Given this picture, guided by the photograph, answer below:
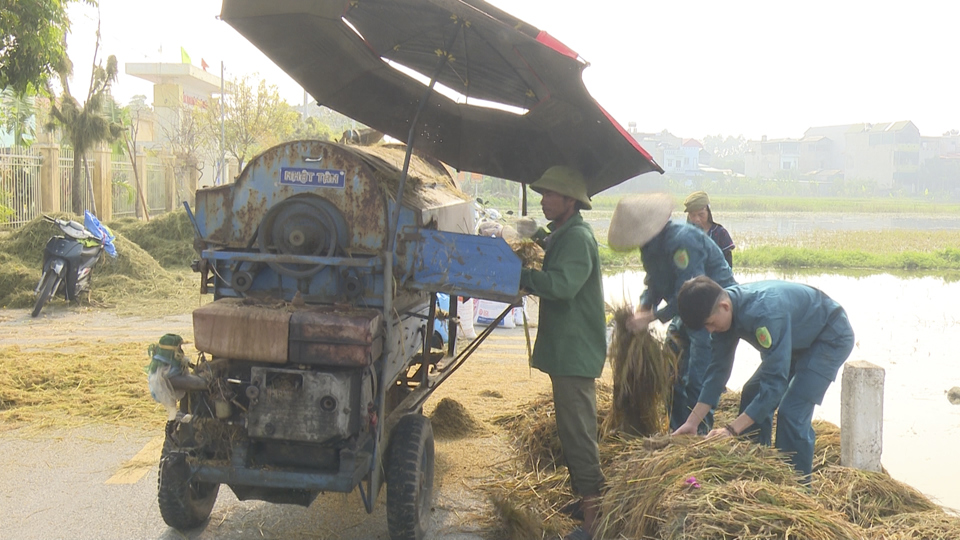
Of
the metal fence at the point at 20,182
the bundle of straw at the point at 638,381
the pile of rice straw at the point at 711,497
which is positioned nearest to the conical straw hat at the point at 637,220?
the bundle of straw at the point at 638,381

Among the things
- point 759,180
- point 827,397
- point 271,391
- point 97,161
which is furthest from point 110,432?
point 759,180

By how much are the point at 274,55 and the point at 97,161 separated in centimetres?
2119

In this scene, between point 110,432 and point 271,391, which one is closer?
point 271,391

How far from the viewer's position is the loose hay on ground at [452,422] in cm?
601

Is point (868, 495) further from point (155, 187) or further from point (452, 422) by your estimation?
point (155, 187)

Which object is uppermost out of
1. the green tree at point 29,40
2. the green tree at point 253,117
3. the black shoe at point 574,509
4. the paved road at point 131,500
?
the green tree at point 253,117

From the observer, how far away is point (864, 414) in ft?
16.0

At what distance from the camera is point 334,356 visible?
144 inches

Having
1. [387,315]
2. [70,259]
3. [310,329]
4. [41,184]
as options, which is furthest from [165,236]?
[310,329]

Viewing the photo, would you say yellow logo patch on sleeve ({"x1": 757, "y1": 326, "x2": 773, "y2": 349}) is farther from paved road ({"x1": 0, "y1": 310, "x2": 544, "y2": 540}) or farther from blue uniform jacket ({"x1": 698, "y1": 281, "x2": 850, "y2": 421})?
paved road ({"x1": 0, "y1": 310, "x2": 544, "y2": 540})

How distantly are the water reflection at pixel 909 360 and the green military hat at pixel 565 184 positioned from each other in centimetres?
112

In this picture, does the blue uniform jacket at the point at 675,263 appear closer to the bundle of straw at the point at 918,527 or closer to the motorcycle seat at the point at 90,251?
the bundle of straw at the point at 918,527

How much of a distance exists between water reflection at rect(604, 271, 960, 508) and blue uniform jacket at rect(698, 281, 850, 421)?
41.7 inches

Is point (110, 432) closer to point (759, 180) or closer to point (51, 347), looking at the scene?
point (51, 347)
